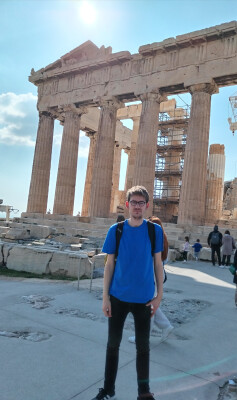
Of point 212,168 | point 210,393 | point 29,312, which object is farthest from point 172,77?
point 210,393

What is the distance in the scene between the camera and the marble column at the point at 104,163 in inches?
861

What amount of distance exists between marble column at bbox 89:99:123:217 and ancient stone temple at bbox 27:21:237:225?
7 centimetres

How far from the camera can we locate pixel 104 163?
22.0 meters

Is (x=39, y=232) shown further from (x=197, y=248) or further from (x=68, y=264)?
(x=68, y=264)

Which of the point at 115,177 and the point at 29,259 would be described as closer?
the point at 29,259

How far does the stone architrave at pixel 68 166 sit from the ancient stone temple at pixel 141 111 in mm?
76

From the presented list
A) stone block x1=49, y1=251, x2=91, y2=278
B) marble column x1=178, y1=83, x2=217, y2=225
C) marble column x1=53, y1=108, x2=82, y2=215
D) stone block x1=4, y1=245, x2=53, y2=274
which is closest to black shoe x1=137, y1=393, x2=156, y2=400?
stone block x1=49, y1=251, x2=91, y2=278

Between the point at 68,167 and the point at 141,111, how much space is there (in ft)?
24.1

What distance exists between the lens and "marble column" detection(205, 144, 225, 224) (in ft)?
74.2

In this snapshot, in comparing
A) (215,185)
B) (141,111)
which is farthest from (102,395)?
(215,185)

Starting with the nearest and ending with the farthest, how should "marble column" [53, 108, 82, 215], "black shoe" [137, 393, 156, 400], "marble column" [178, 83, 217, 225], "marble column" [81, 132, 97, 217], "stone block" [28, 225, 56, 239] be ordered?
"black shoe" [137, 393, 156, 400] < "stone block" [28, 225, 56, 239] < "marble column" [178, 83, 217, 225] < "marble column" [53, 108, 82, 215] < "marble column" [81, 132, 97, 217]

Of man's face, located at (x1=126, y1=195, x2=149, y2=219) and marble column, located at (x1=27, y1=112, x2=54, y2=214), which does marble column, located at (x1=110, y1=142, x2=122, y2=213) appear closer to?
marble column, located at (x1=27, y1=112, x2=54, y2=214)

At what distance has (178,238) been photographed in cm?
1634

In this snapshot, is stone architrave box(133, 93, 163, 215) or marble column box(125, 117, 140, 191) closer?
stone architrave box(133, 93, 163, 215)
